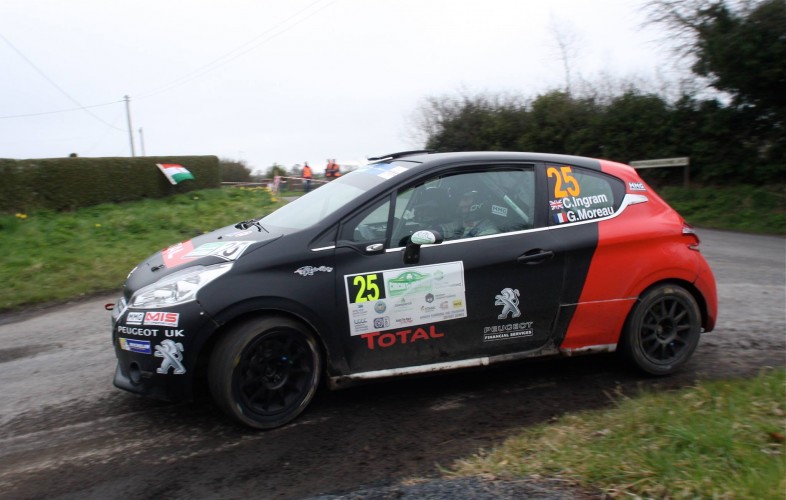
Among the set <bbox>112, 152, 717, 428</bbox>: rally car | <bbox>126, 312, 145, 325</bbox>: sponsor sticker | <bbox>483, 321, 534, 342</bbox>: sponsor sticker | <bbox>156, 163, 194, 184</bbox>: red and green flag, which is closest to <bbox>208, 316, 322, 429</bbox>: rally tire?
<bbox>112, 152, 717, 428</bbox>: rally car

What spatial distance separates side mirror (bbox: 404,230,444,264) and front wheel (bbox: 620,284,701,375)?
1.80 m

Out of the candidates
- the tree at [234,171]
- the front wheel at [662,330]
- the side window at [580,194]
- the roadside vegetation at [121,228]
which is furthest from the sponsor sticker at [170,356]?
the tree at [234,171]

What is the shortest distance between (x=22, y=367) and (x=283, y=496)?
3570mm

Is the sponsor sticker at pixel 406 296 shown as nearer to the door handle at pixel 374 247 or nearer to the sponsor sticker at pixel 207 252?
the door handle at pixel 374 247

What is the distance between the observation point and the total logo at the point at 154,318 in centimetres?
393

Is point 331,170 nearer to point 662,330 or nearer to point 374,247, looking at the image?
point 662,330

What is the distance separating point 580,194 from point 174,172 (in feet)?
48.0

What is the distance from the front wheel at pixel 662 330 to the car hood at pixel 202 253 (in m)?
2.81

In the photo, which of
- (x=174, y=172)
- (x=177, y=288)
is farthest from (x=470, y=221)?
(x=174, y=172)

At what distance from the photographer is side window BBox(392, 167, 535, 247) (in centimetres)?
452

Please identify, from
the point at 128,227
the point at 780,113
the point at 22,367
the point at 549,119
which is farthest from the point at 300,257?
the point at 549,119

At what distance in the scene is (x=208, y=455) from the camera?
3.83 metres

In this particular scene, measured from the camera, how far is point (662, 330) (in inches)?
198


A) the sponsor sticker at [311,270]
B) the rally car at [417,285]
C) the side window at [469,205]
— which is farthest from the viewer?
the side window at [469,205]
